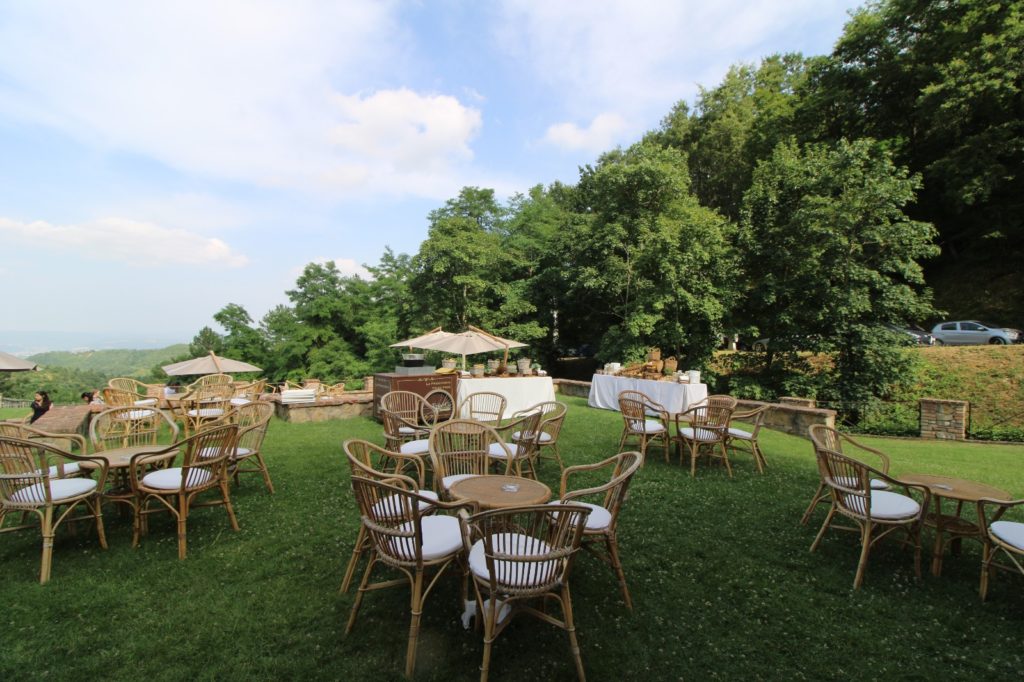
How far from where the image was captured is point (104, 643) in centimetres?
217

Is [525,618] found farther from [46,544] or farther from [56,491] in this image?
[56,491]

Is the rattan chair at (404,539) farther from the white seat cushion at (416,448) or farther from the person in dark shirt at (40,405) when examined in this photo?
the person in dark shirt at (40,405)

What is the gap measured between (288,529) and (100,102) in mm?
8715

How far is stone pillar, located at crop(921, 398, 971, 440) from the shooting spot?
8430 mm

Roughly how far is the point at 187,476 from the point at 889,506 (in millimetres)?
4693

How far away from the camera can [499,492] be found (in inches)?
106

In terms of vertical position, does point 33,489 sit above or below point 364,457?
below

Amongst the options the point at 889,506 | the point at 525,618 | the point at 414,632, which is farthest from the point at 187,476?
the point at 889,506

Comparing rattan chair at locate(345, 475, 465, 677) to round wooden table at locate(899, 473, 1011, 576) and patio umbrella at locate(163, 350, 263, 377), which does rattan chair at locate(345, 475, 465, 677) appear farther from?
patio umbrella at locate(163, 350, 263, 377)

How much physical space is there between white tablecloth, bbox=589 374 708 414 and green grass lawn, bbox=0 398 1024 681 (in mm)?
3709

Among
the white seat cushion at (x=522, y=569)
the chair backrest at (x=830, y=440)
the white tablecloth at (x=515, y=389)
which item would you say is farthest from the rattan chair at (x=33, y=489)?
the white tablecloth at (x=515, y=389)

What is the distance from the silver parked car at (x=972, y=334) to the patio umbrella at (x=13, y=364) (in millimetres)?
22661

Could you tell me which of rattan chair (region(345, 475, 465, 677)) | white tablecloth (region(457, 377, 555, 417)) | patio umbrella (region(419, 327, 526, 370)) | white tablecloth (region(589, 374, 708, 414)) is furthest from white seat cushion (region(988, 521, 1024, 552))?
patio umbrella (region(419, 327, 526, 370))

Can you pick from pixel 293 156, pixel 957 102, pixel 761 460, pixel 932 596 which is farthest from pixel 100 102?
pixel 957 102
